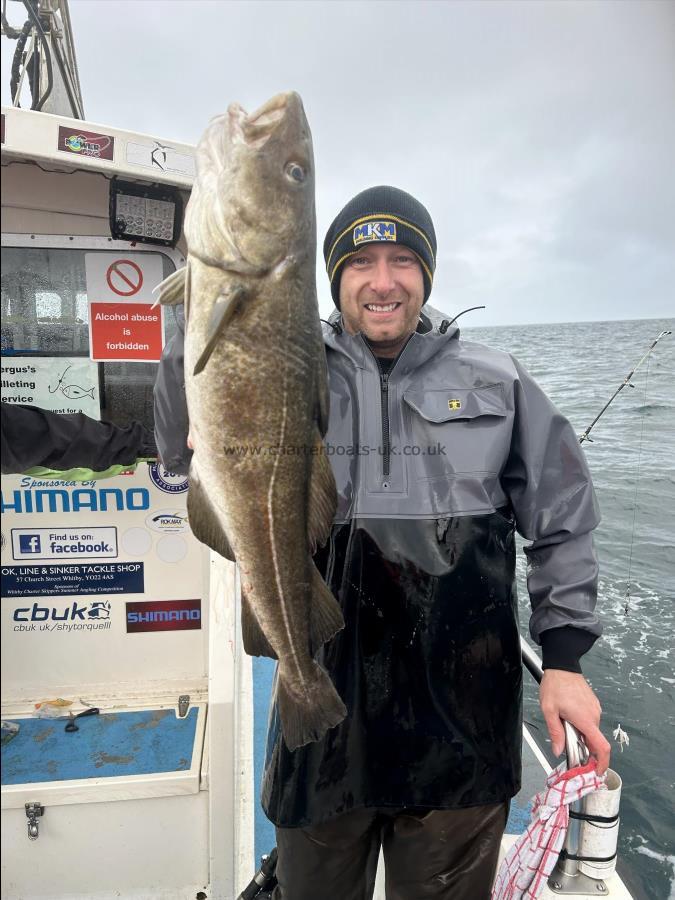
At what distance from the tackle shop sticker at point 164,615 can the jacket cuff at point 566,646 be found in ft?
7.66

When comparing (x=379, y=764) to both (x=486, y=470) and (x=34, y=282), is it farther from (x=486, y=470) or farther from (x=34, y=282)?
(x=34, y=282)

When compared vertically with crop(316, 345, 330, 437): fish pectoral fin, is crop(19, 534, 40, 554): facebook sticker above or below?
below

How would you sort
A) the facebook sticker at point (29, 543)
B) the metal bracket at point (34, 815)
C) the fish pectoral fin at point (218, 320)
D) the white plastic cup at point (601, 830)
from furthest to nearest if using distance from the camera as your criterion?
the facebook sticker at point (29, 543) → the metal bracket at point (34, 815) → the white plastic cup at point (601, 830) → the fish pectoral fin at point (218, 320)

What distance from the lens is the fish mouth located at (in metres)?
1.72

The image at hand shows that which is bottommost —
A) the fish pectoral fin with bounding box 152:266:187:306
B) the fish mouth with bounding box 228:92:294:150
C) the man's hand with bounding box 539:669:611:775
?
the man's hand with bounding box 539:669:611:775

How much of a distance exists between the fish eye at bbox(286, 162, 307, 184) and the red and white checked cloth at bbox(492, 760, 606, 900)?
2147 mm

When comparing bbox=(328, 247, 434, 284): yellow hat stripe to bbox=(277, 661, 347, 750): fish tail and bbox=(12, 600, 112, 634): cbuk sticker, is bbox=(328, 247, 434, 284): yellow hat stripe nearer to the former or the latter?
bbox=(277, 661, 347, 750): fish tail

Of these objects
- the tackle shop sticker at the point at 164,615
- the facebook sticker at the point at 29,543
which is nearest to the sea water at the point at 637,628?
the tackle shop sticker at the point at 164,615

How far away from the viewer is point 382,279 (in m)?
2.23

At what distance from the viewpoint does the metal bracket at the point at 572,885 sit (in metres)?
2.31

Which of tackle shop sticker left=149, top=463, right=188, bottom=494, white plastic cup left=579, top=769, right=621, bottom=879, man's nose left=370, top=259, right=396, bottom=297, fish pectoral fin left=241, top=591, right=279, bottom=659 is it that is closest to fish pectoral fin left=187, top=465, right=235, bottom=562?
fish pectoral fin left=241, top=591, right=279, bottom=659

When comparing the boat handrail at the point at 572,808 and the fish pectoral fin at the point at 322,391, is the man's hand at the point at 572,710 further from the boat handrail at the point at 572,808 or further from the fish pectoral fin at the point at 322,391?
the fish pectoral fin at the point at 322,391

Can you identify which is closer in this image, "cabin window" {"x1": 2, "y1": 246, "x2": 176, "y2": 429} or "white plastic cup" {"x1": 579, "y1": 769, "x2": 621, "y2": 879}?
"white plastic cup" {"x1": 579, "y1": 769, "x2": 621, "y2": 879}

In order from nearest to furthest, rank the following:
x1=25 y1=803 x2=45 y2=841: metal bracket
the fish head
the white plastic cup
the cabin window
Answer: the fish head, the white plastic cup, x1=25 y1=803 x2=45 y2=841: metal bracket, the cabin window
